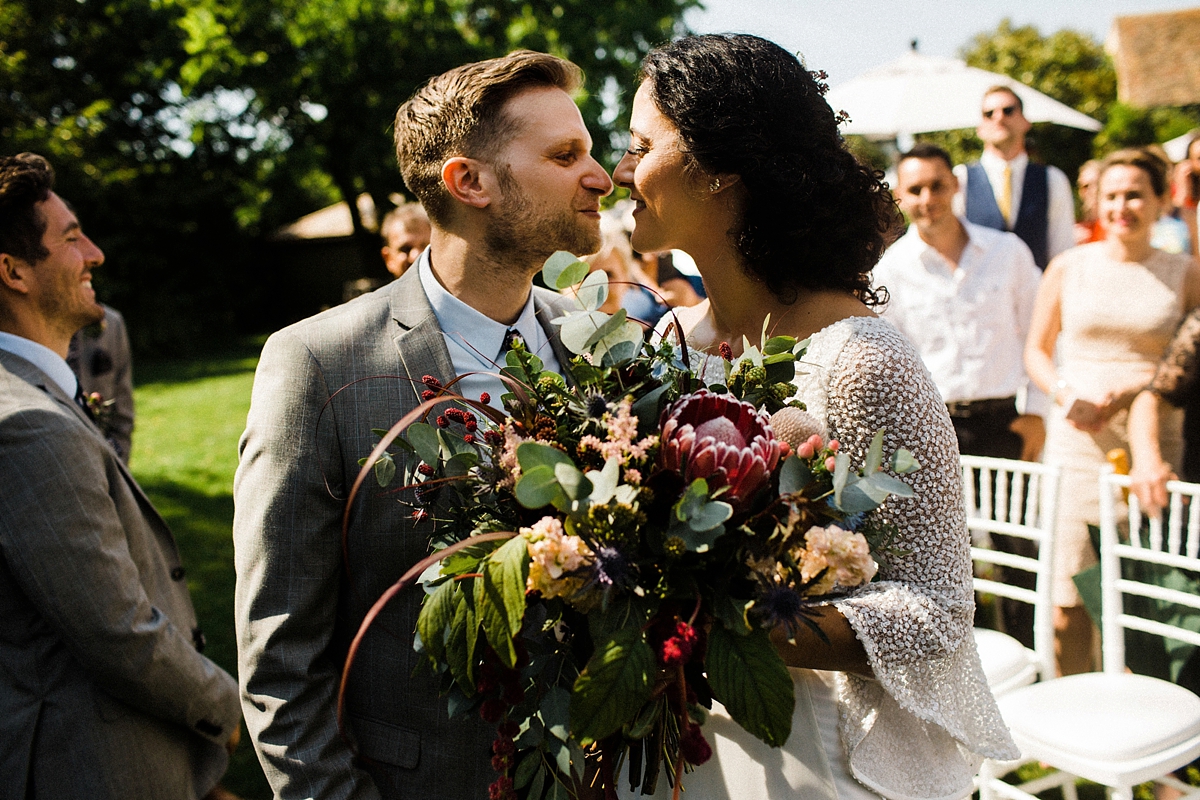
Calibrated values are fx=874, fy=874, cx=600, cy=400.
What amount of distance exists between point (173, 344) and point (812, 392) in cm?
2403

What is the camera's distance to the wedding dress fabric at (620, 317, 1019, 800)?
5.41ft

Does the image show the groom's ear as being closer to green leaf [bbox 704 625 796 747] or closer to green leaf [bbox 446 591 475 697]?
green leaf [bbox 446 591 475 697]

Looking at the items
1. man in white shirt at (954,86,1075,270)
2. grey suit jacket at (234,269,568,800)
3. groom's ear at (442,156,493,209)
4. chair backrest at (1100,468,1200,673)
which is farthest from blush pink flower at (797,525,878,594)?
man in white shirt at (954,86,1075,270)

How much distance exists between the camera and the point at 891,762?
1.73m

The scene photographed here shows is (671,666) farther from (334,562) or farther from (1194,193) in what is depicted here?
(1194,193)

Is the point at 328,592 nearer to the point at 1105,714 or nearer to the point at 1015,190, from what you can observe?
the point at 1105,714

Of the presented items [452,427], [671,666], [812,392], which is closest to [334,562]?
[452,427]

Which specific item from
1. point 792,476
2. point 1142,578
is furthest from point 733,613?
point 1142,578

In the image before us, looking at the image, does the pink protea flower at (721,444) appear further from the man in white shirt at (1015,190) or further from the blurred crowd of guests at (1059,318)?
the man in white shirt at (1015,190)

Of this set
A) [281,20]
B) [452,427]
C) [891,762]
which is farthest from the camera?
[281,20]

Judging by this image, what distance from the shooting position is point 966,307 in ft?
16.5

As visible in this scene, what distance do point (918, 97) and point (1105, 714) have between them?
19.6 ft

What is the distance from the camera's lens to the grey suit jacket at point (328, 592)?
1.77 metres

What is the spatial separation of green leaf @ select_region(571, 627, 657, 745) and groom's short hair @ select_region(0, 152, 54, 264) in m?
2.44
